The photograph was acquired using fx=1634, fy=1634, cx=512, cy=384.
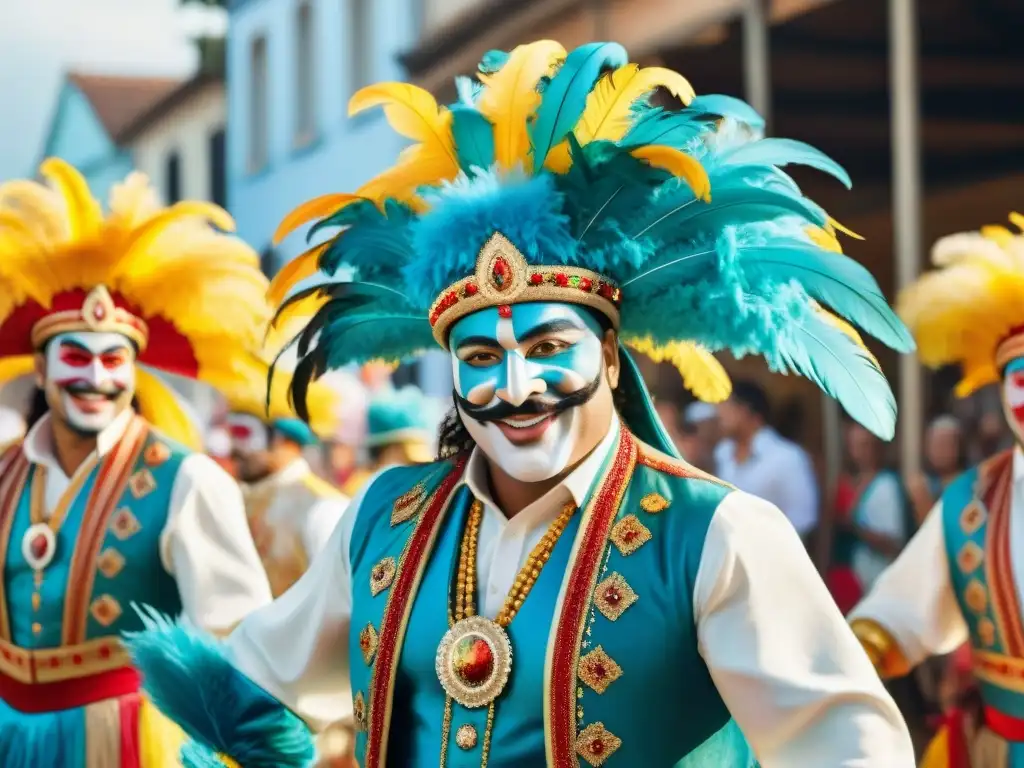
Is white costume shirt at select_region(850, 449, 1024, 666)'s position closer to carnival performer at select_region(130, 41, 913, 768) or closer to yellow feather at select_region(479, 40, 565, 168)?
carnival performer at select_region(130, 41, 913, 768)

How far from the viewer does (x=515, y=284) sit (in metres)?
2.88

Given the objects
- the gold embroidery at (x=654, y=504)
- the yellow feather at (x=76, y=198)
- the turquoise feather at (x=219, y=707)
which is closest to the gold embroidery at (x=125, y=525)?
the yellow feather at (x=76, y=198)

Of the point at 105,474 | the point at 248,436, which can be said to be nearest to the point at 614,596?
the point at 105,474

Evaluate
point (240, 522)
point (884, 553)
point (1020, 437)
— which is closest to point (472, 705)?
point (240, 522)

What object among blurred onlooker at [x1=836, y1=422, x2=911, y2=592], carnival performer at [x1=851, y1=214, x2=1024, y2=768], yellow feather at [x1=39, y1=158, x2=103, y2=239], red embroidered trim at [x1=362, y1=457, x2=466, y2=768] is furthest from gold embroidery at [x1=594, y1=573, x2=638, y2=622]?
blurred onlooker at [x1=836, y1=422, x2=911, y2=592]

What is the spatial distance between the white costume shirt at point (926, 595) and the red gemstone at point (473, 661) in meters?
1.82

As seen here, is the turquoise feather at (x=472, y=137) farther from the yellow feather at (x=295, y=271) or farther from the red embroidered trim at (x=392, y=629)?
the red embroidered trim at (x=392, y=629)

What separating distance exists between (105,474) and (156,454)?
0.15 m

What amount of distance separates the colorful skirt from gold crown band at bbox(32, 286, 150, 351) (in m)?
1.02

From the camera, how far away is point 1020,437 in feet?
13.9

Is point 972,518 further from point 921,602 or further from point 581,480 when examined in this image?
point 581,480

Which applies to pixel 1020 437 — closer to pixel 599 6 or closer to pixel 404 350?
pixel 404 350

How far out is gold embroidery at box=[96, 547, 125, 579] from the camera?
174 inches

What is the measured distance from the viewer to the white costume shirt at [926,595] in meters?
4.28
